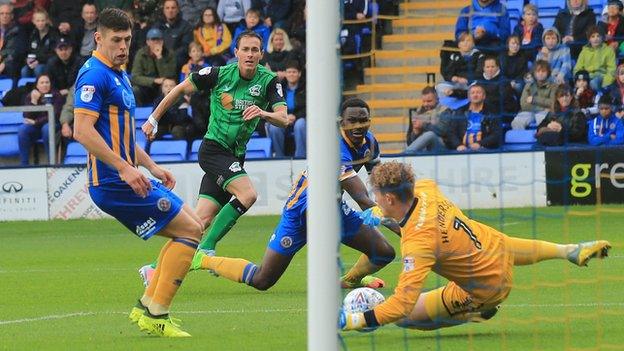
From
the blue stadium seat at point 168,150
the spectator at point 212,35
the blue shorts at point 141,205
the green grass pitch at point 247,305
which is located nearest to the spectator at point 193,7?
the spectator at point 212,35

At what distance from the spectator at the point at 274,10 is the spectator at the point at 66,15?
11.1 feet

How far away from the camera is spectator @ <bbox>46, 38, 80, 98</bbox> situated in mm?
22750

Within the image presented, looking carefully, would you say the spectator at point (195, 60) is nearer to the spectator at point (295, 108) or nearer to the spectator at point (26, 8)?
the spectator at point (295, 108)

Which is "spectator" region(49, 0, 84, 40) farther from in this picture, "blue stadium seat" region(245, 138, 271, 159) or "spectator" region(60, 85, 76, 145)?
"blue stadium seat" region(245, 138, 271, 159)

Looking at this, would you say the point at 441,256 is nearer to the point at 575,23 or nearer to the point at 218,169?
the point at 218,169

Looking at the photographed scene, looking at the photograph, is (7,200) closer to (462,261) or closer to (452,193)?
(452,193)

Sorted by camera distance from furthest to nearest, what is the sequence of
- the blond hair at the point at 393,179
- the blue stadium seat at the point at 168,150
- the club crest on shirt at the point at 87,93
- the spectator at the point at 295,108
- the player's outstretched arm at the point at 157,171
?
the blue stadium seat at the point at 168,150, the spectator at the point at 295,108, the player's outstretched arm at the point at 157,171, the club crest on shirt at the point at 87,93, the blond hair at the point at 393,179

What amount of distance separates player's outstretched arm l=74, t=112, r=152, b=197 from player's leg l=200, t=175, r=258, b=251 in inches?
147

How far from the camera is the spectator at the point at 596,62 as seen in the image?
44.2 ft

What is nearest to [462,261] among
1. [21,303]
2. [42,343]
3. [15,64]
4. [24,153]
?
[42,343]

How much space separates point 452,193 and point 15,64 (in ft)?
33.1

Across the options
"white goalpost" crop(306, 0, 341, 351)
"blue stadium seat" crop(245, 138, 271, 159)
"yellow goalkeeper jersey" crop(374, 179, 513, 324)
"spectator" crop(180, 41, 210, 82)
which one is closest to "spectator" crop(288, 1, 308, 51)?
"spectator" crop(180, 41, 210, 82)

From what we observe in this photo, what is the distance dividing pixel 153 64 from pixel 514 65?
9.48 metres

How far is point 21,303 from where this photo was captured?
11.2 meters
